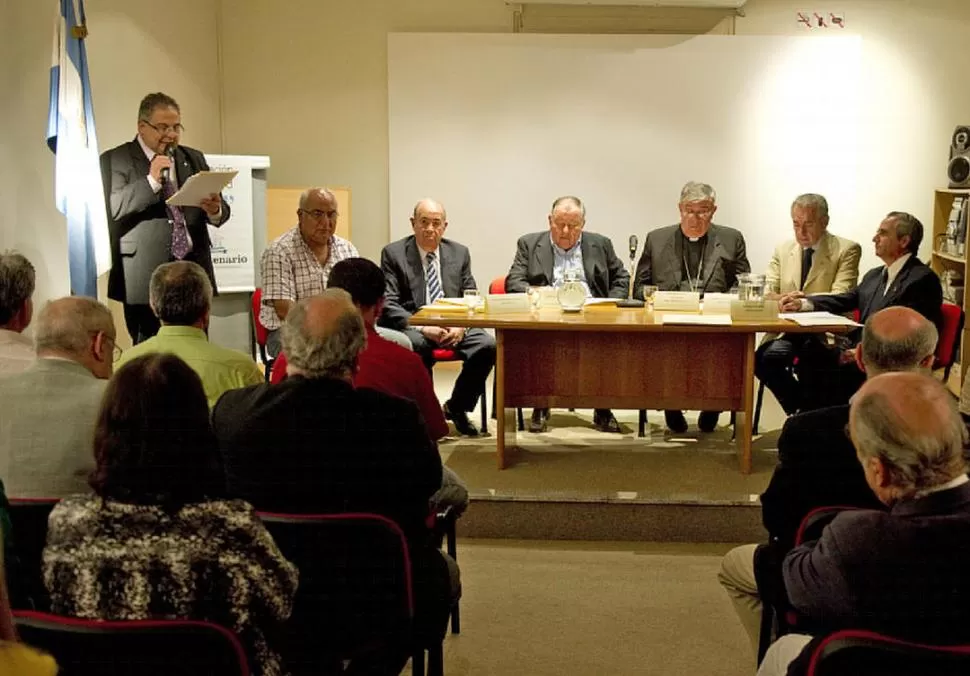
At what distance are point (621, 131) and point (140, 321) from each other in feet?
12.1

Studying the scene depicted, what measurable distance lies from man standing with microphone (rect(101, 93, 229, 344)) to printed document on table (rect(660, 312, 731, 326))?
6.67ft

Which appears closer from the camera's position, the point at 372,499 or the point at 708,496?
the point at 372,499

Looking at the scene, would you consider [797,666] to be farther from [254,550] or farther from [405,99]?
[405,99]

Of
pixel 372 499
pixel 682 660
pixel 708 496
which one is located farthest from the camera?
pixel 708 496

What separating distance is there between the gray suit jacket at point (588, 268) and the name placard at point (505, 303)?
768mm

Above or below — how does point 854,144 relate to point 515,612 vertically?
above

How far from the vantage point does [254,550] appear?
178 cm

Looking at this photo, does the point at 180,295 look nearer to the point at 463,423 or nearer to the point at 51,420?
the point at 51,420

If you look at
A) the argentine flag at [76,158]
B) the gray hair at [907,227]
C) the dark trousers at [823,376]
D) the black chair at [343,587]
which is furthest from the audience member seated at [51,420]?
the gray hair at [907,227]

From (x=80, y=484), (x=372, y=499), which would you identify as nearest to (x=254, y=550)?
(x=372, y=499)

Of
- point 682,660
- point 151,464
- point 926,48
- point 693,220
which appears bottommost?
point 682,660

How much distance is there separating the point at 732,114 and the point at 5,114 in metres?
4.51

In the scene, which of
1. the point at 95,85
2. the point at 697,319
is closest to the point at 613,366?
the point at 697,319

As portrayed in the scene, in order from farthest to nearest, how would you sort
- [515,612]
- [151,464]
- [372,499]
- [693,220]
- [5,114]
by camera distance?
1. [693,220]
2. [5,114]
3. [515,612]
4. [372,499]
5. [151,464]
